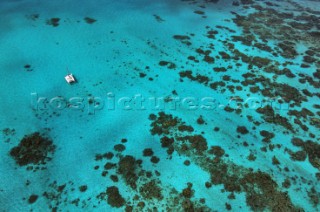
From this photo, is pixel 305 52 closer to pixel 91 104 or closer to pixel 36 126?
pixel 91 104

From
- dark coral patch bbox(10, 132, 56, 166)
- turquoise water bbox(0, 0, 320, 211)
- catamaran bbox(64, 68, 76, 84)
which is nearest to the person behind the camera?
turquoise water bbox(0, 0, 320, 211)

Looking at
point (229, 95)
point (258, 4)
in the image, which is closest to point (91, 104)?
point (229, 95)

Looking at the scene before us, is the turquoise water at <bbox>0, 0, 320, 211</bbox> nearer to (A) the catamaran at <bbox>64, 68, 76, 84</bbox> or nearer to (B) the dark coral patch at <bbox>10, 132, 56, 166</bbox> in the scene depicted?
(B) the dark coral patch at <bbox>10, 132, 56, 166</bbox>

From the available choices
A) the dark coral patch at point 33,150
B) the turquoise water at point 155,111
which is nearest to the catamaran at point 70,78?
the turquoise water at point 155,111

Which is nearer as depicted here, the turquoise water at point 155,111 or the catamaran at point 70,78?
the turquoise water at point 155,111

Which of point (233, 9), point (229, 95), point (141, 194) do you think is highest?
point (233, 9)

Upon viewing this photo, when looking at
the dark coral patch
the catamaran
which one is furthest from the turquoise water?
the catamaran

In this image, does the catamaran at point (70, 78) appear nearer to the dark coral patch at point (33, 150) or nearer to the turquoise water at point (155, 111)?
the turquoise water at point (155, 111)

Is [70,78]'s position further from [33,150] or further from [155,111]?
[155,111]

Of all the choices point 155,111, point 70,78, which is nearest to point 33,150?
point 70,78
